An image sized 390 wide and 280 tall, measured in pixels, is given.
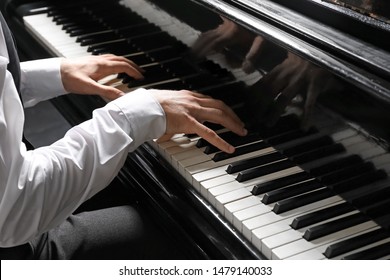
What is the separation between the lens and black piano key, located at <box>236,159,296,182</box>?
156 cm

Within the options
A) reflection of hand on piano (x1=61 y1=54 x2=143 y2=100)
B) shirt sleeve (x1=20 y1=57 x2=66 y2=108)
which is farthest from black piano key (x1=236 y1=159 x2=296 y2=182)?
shirt sleeve (x1=20 y1=57 x2=66 y2=108)

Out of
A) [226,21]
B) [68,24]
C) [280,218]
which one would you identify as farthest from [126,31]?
[280,218]

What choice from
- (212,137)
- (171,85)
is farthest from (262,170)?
(171,85)

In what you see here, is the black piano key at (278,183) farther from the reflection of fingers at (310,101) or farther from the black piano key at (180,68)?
the black piano key at (180,68)

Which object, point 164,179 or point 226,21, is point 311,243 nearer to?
point 164,179

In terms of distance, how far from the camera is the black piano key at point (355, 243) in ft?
4.38

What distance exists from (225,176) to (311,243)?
11.5 inches

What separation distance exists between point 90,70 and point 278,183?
29.7 inches

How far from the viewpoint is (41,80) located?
208 cm

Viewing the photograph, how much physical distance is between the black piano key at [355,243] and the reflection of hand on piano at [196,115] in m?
0.39

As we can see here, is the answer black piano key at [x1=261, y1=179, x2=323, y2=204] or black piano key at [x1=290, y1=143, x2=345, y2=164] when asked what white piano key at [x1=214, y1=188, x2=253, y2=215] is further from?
black piano key at [x1=290, y1=143, x2=345, y2=164]

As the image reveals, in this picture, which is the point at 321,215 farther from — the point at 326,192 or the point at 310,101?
the point at 310,101

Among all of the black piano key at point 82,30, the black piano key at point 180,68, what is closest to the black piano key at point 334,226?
the black piano key at point 180,68

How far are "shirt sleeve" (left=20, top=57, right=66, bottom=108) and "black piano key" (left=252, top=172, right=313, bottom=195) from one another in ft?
2.66
